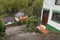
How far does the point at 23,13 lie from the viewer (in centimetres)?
2577

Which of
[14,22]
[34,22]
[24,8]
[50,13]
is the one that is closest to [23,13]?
[24,8]

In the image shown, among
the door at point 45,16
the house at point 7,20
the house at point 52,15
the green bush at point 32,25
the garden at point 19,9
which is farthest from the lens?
the house at point 7,20

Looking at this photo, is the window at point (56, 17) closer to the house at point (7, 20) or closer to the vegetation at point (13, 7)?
the house at point (7, 20)

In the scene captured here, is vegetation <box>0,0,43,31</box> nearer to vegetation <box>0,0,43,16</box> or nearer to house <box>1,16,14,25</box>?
vegetation <box>0,0,43,16</box>

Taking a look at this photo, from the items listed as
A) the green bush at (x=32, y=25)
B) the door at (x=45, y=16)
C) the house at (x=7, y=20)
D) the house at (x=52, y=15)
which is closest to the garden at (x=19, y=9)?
the house at (x=7, y=20)

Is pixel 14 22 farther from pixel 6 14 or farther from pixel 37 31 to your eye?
pixel 37 31

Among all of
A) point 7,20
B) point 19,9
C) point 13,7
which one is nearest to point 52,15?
point 7,20

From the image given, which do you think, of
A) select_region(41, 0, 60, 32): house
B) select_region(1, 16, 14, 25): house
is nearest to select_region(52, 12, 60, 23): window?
select_region(41, 0, 60, 32): house

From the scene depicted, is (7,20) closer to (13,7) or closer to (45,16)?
(13,7)

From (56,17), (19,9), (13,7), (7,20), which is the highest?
(56,17)

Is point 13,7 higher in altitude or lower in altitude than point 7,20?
higher

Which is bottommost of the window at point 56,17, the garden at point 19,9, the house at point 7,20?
the house at point 7,20

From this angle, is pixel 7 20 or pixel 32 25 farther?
pixel 7 20

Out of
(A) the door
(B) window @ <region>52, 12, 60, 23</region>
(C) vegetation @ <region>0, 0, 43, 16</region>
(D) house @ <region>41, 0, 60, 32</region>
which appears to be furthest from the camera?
(C) vegetation @ <region>0, 0, 43, 16</region>
